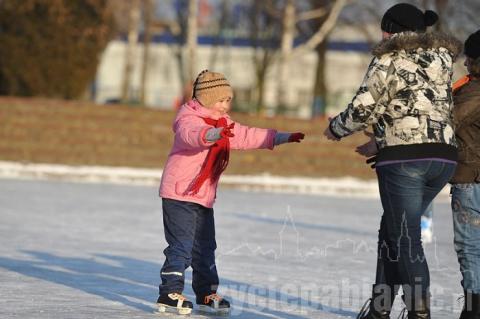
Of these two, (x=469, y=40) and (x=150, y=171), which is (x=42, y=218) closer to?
(x=469, y=40)

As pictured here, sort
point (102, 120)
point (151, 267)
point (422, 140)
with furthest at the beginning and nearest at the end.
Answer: point (102, 120) → point (151, 267) → point (422, 140)

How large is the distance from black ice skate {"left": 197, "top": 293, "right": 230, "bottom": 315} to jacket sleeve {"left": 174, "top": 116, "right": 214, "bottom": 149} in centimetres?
94

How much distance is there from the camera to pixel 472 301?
6633 millimetres

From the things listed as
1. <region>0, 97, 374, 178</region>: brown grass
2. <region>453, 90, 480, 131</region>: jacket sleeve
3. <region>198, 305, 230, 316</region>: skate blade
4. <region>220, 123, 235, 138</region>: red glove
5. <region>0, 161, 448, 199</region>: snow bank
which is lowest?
<region>198, 305, 230, 316</region>: skate blade

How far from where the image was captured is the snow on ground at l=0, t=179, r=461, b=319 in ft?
25.0

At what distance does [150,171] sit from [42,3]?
6921 mm

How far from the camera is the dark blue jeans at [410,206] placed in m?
6.22

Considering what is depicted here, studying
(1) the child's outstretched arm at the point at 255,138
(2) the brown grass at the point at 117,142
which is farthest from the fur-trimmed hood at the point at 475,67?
(2) the brown grass at the point at 117,142

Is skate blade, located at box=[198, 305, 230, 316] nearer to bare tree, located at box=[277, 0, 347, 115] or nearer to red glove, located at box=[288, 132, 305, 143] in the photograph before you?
red glove, located at box=[288, 132, 305, 143]

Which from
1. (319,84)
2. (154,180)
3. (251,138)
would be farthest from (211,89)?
(319,84)

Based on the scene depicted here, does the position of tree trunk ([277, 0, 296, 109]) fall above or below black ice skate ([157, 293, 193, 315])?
above

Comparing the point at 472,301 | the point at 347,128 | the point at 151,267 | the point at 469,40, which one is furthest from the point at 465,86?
the point at 151,267

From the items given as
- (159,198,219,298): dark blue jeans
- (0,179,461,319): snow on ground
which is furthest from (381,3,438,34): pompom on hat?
(0,179,461,319): snow on ground

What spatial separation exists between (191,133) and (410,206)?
58.1 inches
